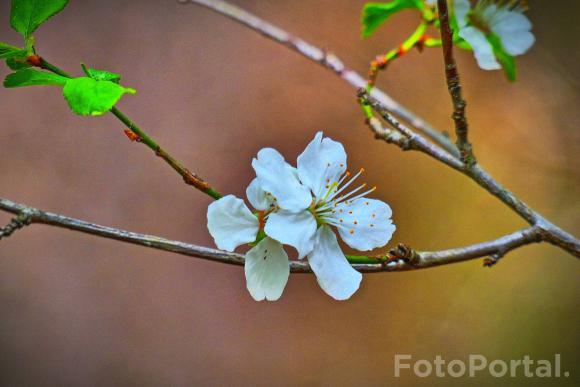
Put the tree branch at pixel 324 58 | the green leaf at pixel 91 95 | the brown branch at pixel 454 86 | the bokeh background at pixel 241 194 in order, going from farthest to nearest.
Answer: the bokeh background at pixel 241 194
the tree branch at pixel 324 58
the brown branch at pixel 454 86
the green leaf at pixel 91 95

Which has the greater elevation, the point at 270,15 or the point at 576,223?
the point at 270,15

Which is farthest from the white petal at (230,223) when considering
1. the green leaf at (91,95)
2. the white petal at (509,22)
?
the white petal at (509,22)

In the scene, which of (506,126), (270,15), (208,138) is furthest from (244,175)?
(506,126)

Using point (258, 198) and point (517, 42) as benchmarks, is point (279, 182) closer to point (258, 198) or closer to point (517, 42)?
point (258, 198)

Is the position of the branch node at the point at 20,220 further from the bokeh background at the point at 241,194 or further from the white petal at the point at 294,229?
the bokeh background at the point at 241,194

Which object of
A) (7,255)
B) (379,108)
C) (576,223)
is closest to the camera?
(379,108)

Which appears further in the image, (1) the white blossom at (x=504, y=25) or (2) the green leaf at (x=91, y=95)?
(1) the white blossom at (x=504, y=25)

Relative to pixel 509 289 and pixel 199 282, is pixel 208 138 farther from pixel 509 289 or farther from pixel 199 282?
pixel 509 289

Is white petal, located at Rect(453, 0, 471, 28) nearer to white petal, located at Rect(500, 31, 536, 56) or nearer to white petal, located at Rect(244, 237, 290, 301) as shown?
white petal, located at Rect(500, 31, 536, 56)

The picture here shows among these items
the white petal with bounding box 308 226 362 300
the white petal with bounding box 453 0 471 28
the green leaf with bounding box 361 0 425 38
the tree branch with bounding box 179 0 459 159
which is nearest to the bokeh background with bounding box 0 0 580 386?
the tree branch with bounding box 179 0 459 159
